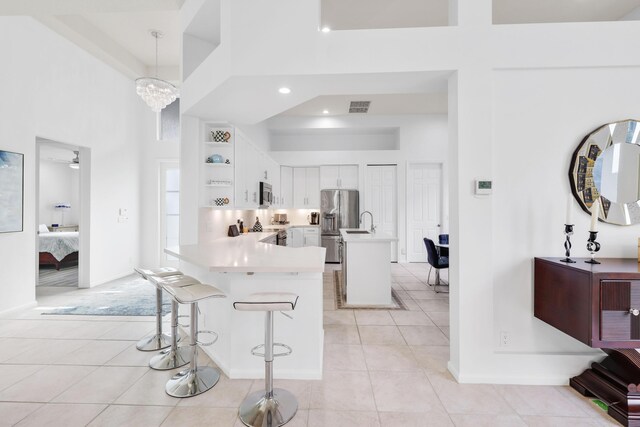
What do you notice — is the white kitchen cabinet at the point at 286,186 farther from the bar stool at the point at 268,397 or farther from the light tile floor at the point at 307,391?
the bar stool at the point at 268,397

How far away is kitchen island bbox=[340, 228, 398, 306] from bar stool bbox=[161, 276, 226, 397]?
220 centimetres

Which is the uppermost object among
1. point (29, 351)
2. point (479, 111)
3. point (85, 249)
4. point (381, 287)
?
point (479, 111)

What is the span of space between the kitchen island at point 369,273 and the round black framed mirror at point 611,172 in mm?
2155

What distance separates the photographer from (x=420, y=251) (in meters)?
7.27

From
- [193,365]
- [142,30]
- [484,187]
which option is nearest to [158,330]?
[193,365]

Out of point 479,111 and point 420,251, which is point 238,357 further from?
point 420,251

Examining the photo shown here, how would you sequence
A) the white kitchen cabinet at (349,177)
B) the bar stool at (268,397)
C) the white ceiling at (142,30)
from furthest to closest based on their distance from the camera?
the white kitchen cabinet at (349,177), the white ceiling at (142,30), the bar stool at (268,397)

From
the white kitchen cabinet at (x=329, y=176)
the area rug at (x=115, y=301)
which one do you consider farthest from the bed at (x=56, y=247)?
the white kitchen cabinet at (x=329, y=176)

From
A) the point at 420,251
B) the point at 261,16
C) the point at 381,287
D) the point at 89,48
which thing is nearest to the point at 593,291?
the point at 381,287

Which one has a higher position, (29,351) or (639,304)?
(639,304)

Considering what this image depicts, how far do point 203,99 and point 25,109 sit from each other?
2.79 metres

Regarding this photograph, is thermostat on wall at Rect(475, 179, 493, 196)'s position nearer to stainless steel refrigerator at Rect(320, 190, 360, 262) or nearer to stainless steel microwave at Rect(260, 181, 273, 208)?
stainless steel microwave at Rect(260, 181, 273, 208)

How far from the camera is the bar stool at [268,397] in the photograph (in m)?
1.85

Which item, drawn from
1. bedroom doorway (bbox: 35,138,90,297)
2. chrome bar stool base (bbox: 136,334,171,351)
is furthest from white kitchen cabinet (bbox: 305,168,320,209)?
chrome bar stool base (bbox: 136,334,171,351)
